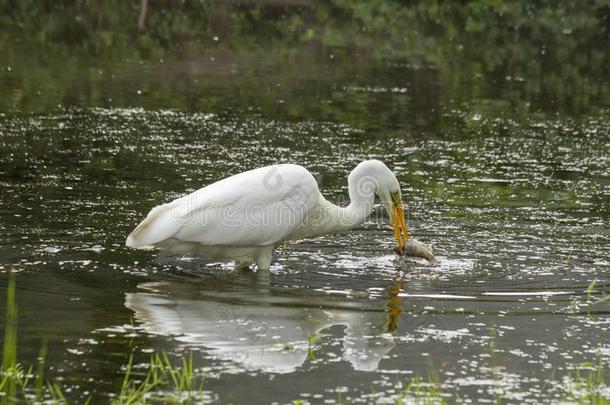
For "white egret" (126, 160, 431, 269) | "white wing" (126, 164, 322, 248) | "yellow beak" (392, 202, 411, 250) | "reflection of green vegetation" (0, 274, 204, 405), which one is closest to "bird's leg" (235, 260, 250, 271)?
"white egret" (126, 160, 431, 269)

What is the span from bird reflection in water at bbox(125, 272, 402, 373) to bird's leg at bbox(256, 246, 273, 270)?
0.32 meters

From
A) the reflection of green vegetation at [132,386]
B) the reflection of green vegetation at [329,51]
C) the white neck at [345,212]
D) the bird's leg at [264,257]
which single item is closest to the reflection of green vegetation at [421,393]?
the reflection of green vegetation at [132,386]

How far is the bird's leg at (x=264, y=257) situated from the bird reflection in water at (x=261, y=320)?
319mm

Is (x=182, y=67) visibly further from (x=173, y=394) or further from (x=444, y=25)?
(x=173, y=394)

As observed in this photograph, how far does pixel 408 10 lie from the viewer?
112 feet

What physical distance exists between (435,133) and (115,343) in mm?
9668

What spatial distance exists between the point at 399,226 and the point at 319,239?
0.98 meters

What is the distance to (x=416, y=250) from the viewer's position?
9484mm

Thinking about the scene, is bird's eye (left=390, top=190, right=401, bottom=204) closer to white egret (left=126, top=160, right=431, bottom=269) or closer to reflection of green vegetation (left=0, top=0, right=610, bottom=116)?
white egret (left=126, top=160, right=431, bottom=269)

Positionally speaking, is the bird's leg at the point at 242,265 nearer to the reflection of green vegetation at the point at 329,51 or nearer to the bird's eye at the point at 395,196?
the bird's eye at the point at 395,196

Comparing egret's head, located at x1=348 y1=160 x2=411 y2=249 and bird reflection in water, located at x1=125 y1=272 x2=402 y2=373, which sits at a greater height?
egret's head, located at x1=348 y1=160 x2=411 y2=249

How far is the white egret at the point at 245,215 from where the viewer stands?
9055mm

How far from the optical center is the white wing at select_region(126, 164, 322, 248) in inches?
359

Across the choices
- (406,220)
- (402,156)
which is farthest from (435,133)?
(406,220)
